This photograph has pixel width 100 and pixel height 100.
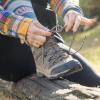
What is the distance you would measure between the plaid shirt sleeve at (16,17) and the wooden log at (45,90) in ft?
1.13

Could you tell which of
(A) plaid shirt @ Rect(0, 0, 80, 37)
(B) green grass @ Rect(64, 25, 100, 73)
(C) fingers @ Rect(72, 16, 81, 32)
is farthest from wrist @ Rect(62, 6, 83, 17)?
(B) green grass @ Rect(64, 25, 100, 73)

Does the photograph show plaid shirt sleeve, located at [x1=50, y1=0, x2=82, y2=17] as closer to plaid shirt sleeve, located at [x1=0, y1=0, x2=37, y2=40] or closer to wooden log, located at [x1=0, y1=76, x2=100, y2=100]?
plaid shirt sleeve, located at [x1=0, y1=0, x2=37, y2=40]

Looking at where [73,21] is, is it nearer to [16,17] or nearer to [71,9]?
[71,9]

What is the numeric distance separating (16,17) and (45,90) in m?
0.42

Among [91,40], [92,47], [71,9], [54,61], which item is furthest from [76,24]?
[91,40]

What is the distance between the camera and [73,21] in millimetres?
2369

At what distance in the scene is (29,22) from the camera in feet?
7.35

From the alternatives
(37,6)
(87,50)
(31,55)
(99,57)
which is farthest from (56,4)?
(87,50)

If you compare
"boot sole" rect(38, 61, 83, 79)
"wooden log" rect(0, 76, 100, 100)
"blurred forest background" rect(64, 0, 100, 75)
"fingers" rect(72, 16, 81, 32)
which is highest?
"fingers" rect(72, 16, 81, 32)

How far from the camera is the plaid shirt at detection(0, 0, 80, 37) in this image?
229 centimetres

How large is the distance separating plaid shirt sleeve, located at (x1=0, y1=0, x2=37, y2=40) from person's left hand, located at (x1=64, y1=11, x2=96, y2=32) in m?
0.16

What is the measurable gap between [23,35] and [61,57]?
38 cm

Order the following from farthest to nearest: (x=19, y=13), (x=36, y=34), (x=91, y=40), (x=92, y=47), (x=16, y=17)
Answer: (x=91, y=40) → (x=92, y=47) → (x=19, y=13) → (x=16, y=17) → (x=36, y=34)

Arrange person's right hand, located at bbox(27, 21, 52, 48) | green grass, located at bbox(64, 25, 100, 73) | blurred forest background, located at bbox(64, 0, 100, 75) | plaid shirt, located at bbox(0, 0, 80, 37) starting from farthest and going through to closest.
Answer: blurred forest background, located at bbox(64, 0, 100, 75) → green grass, located at bbox(64, 25, 100, 73) → plaid shirt, located at bbox(0, 0, 80, 37) → person's right hand, located at bbox(27, 21, 52, 48)
